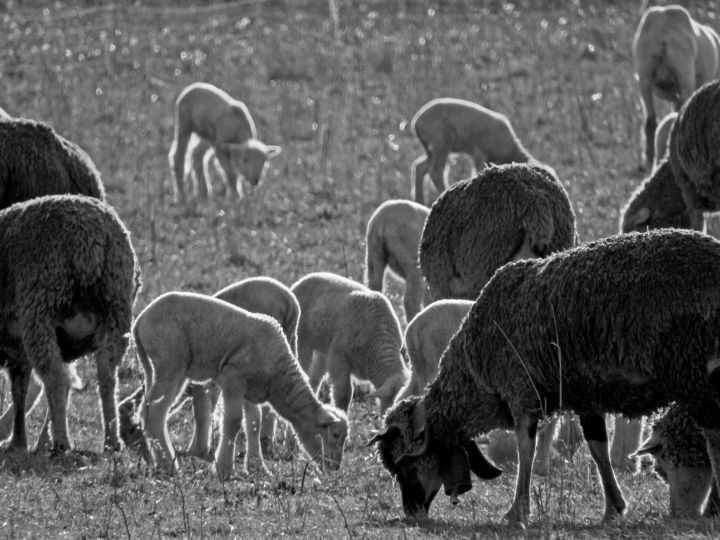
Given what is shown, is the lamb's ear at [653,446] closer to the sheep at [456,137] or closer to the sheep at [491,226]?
the sheep at [491,226]

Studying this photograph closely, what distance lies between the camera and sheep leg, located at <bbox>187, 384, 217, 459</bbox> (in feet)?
37.0

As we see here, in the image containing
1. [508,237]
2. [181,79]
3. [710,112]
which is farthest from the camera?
[181,79]

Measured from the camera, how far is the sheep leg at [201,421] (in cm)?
1129

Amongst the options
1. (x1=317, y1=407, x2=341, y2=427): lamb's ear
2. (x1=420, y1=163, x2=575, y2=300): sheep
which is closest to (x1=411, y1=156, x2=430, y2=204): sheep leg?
(x1=420, y1=163, x2=575, y2=300): sheep

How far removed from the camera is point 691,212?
542 inches

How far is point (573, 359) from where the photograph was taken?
8.19 metres

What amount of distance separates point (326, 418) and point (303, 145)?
39.7 ft

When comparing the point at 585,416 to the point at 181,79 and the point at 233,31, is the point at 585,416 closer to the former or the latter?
the point at 181,79

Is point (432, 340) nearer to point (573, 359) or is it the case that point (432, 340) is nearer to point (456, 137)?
point (573, 359)

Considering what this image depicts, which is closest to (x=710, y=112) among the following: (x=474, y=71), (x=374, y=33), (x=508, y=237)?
(x=508, y=237)

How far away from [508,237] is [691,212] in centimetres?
261

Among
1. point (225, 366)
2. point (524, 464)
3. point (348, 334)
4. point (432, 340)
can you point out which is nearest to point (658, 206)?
point (348, 334)

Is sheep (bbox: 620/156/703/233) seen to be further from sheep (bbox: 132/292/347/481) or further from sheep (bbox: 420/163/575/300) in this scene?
sheep (bbox: 132/292/347/481)

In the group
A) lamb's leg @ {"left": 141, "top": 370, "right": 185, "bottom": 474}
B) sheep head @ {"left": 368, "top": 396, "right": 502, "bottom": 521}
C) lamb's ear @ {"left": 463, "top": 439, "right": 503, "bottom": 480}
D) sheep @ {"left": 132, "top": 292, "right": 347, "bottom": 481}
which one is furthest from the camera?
sheep @ {"left": 132, "top": 292, "right": 347, "bottom": 481}
